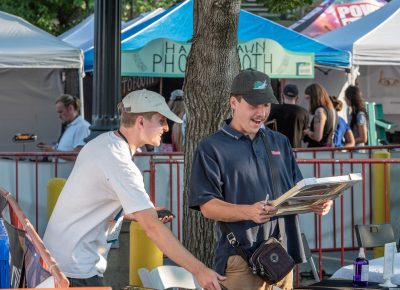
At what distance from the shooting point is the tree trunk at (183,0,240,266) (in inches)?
293

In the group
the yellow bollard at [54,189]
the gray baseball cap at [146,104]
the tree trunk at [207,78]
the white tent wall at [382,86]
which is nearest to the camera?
the gray baseball cap at [146,104]

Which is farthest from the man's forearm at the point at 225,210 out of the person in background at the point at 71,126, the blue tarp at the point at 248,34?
the blue tarp at the point at 248,34

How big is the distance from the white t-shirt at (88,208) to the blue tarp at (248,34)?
10.4 m

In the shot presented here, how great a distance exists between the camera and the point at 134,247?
25.1 feet

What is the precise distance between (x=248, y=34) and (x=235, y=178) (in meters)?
11.5

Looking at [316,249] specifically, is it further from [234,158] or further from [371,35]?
[371,35]

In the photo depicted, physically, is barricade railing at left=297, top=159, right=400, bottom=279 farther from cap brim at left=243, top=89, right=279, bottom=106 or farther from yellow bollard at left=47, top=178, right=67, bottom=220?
cap brim at left=243, top=89, right=279, bottom=106

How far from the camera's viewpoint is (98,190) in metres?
4.93

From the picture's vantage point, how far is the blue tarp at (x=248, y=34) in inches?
625

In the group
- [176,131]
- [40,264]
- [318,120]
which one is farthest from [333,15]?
[40,264]

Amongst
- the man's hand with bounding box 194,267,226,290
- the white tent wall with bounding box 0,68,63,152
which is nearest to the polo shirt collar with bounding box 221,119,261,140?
the man's hand with bounding box 194,267,226,290

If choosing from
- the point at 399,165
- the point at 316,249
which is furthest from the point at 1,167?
the point at 399,165

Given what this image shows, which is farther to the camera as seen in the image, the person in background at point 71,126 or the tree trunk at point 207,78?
the person in background at point 71,126

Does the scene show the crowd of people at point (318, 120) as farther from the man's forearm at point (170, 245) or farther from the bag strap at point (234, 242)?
the man's forearm at point (170, 245)
